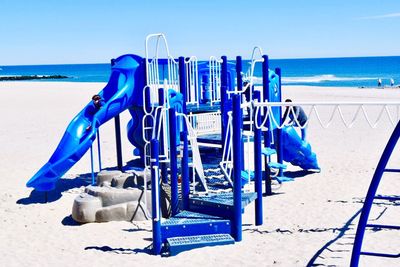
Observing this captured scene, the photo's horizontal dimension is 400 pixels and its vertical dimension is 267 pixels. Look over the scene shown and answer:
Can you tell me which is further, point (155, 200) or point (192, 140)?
point (192, 140)

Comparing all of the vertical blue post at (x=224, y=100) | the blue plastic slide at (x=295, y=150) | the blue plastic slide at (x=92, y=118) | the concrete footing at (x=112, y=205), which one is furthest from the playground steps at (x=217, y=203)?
the blue plastic slide at (x=295, y=150)

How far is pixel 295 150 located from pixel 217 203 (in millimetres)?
4689

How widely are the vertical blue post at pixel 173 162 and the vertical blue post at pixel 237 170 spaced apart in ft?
2.87

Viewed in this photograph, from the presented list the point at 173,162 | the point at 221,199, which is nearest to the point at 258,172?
the point at 221,199

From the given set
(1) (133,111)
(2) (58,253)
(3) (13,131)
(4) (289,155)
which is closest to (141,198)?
(2) (58,253)

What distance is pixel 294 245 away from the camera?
8.11 metres

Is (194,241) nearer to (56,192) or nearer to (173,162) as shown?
(173,162)

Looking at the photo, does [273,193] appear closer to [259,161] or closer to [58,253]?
[259,161]

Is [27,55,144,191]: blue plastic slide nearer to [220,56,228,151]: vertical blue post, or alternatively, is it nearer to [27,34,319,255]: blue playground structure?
[27,34,319,255]: blue playground structure

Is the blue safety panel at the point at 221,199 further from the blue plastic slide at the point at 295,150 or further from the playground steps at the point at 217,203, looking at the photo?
the blue plastic slide at the point at 295,150

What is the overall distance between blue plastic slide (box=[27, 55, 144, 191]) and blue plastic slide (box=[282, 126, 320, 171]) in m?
3.28

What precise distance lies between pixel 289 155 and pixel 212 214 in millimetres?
4650

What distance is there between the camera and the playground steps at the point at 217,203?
8.45 meters

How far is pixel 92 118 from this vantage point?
11305mm
